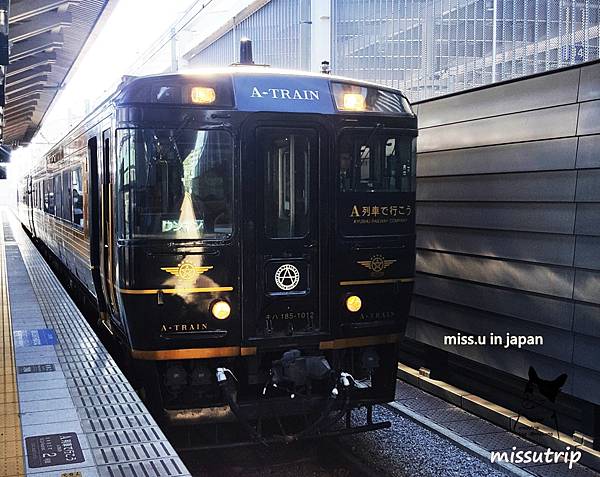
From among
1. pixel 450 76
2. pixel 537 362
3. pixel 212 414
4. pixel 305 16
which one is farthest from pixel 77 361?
pixel 305 16

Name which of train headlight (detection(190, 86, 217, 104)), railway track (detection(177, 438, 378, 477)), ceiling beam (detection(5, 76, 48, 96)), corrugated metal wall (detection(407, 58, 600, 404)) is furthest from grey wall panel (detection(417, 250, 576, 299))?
ceiling beam (detection(5, 76, 48, 96))

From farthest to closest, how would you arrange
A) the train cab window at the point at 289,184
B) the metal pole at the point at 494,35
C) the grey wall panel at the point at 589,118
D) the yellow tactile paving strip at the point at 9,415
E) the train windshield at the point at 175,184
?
the metal pole at the point at 494,35 < the train cab window at the point at 289,184 < the grey wall panel at the point at 589,118 < the train windshield at the point at 175,184 < the yellow tactile paving strip at the point at 9,415

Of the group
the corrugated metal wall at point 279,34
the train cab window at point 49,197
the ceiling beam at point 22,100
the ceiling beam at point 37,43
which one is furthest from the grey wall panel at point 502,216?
the ceiling beam at point 22,100

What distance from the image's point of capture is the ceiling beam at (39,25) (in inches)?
479

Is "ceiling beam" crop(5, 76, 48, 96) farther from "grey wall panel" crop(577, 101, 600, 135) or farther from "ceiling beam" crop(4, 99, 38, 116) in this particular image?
"grey wall panel" crop(577, 101, 600, 135)

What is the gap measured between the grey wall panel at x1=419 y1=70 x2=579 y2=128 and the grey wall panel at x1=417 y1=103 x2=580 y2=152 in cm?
6

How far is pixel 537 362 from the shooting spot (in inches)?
227

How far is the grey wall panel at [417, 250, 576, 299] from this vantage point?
18.0 ft

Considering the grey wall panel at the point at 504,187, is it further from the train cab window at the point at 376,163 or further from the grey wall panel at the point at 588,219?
the train cab window at the point at 376,163

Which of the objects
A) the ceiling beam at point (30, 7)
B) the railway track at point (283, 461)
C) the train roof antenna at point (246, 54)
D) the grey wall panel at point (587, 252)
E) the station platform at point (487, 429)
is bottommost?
the railway track at point (283, 461)

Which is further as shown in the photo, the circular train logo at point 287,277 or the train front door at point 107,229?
the train front door at point 107,229

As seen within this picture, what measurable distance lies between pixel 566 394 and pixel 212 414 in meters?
→ 2.71

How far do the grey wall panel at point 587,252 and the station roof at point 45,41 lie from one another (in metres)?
7.46

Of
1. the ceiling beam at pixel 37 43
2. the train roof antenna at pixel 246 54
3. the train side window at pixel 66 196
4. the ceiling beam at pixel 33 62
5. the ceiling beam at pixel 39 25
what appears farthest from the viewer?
the ceiling beam at pixel 33 62
